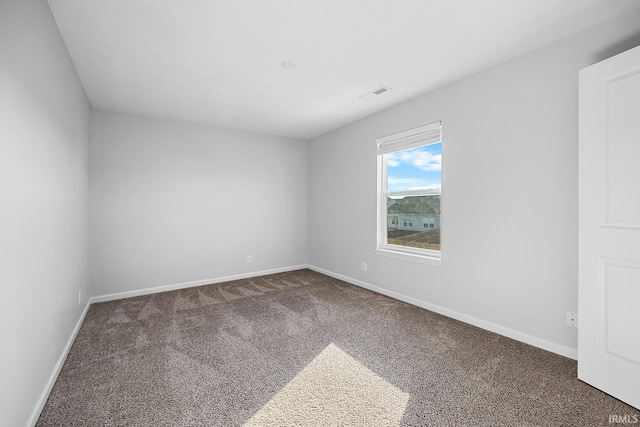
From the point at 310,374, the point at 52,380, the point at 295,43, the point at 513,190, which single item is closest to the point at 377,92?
the point at 295,43

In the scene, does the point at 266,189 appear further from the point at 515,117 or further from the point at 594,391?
the point at 594,391

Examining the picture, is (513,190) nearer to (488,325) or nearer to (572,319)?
(572,319)

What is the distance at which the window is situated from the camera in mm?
3324

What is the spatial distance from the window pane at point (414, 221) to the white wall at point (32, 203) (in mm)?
3426

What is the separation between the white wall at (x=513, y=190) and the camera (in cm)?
220

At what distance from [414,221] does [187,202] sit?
3.27 m

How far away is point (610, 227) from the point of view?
5.90 feet

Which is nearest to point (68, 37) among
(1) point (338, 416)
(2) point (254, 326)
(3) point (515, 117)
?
(2) point (254, 326)

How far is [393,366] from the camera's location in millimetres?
2139

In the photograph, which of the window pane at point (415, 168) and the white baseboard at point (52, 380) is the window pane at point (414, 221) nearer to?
the window pane at point (415, 168)

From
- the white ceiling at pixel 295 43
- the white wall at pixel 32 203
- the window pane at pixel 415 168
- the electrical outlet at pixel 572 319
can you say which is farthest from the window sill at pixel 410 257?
the white wall at pixel 32 203

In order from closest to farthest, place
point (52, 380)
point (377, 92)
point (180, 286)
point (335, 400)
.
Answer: point (335, 400) < point (52, 380) < point (377, 92) < point (180, 286)

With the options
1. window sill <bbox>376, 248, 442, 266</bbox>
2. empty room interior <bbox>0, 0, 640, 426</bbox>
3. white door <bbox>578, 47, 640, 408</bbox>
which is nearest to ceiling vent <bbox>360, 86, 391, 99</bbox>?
empty room interior <bbox>0, 0, 640, 426</bbox>

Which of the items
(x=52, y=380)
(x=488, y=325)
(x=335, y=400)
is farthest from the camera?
(x=488, y=325)
